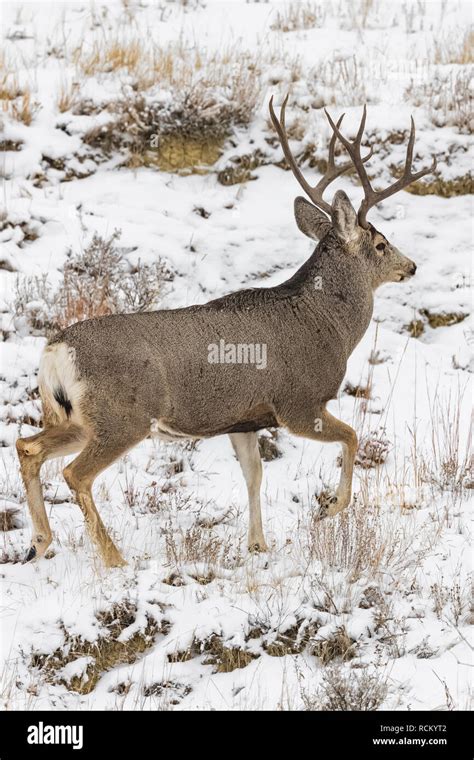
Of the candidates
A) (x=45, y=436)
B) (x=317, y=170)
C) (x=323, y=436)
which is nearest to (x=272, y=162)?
(x=317, y=170)

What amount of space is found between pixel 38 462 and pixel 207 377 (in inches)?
45.5

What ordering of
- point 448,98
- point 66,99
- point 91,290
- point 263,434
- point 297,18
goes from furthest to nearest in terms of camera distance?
point 297,18, point 448,98, point 66,99, point 91,290, point 263,434

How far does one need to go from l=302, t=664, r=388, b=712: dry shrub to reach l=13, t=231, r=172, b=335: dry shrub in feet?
16.1

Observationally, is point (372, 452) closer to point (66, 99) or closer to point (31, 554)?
point (31, 554)

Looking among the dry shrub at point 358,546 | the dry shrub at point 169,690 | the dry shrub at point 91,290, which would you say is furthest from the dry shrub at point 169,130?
the dry shrub at point 169,690

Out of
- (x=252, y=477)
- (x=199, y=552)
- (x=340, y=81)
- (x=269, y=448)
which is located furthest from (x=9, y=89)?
(x=199, y=552)

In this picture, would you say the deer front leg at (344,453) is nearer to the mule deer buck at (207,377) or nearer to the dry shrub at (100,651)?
the mule deer buck at (207,377)

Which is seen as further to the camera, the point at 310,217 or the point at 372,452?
the point at 372,452

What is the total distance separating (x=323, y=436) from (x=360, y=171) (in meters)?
2.01

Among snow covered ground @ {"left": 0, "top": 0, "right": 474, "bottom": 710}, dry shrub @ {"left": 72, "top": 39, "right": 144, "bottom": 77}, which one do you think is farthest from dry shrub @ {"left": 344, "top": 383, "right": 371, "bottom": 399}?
dry shrub @ {"left": 72, "top": 39, "right": 144, "bottom": 77}

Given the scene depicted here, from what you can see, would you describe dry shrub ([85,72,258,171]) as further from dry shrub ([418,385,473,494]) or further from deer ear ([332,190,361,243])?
deer ear ([332,190,361,243])

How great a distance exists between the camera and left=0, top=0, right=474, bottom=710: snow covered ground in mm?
5598

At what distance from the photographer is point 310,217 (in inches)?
320
